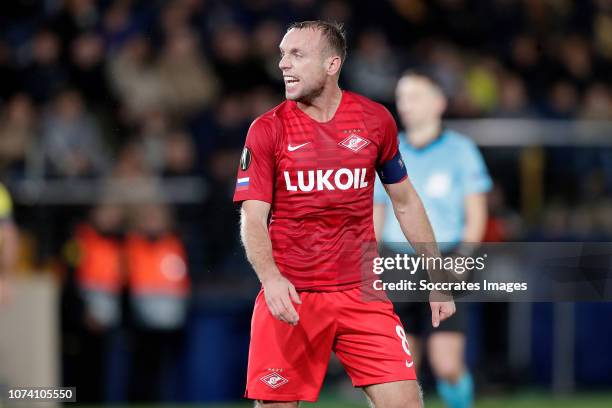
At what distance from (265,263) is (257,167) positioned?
16.9 inches

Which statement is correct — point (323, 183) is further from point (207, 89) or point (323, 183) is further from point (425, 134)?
point (207, 89)

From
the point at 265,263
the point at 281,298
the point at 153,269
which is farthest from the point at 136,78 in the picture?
the point at 281,298

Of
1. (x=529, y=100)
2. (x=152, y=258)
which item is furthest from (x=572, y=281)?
(x=529, y=100)

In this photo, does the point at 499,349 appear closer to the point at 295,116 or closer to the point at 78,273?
the point at 78,273

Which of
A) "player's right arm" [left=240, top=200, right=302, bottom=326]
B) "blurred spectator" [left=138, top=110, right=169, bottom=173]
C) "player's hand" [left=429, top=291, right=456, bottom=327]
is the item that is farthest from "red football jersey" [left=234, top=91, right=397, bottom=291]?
"blurred spectator" [left=138, top=110, right=169, bottom=173]

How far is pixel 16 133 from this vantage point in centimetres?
1060

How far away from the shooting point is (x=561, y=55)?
13742 millimetres

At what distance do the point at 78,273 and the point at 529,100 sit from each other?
5.21 meters

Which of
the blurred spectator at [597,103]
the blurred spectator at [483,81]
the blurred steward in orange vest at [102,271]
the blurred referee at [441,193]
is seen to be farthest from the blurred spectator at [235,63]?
the blurred referee at [441,193]

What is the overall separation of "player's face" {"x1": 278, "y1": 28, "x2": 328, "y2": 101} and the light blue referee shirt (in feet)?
7.79

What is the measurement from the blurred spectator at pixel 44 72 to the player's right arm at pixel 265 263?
6.27m

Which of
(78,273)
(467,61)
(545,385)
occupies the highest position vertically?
(467,61)

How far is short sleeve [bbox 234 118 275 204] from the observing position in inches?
209

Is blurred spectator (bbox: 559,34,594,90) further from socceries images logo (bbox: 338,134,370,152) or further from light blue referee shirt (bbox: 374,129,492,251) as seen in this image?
socceries images logo (bbox: 338,134,370,152)
